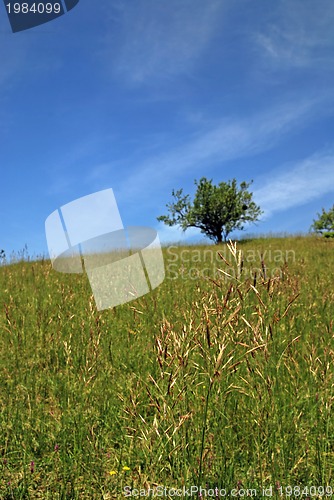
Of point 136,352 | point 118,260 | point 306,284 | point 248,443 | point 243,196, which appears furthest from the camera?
point 243,196

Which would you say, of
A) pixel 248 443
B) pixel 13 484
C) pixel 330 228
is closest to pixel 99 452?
pixel 13 484

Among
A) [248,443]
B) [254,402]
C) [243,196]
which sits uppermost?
[243,196]

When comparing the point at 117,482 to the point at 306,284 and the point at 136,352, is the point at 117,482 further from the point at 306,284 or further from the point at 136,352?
the point at 306,284

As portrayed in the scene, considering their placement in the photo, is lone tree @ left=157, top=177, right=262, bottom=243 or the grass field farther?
lone tree @ left=157, top=177, right=262, bottom=243

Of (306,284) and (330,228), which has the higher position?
(330,228)

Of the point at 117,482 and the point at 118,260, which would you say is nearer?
the point at 117,482

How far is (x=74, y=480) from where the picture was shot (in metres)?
2.12

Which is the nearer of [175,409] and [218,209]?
[175,409]

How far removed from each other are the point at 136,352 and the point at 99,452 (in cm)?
147

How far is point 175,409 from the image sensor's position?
7.11 feet

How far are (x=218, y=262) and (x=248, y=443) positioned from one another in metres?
7.40

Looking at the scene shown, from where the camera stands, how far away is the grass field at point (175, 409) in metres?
1.81

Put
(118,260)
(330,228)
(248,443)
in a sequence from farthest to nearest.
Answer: (330,228) < (118,260) < (248,443)

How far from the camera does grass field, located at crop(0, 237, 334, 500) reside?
1807mm
